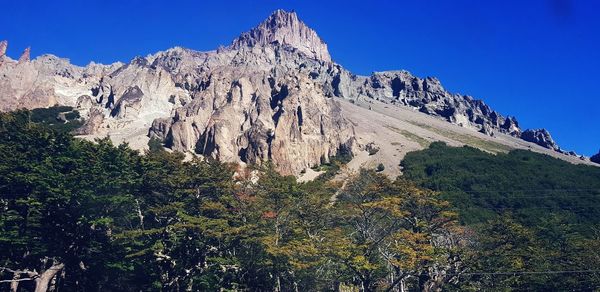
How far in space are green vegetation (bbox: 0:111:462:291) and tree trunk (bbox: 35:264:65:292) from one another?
0.07 m

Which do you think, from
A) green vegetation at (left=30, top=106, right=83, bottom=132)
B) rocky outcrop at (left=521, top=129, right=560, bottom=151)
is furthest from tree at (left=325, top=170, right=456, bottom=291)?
rocky outcrop at (left=521, top=129, right=560, bottom=151)

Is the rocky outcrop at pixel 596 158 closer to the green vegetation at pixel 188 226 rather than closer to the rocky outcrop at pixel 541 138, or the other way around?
the rocky outcrop at pixel 541 138

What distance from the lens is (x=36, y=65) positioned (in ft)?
447

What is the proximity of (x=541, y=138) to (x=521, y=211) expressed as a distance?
132858 millimetres

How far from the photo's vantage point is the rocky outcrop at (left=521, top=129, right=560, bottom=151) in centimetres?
18062

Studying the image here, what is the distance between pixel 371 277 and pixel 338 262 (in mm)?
2592

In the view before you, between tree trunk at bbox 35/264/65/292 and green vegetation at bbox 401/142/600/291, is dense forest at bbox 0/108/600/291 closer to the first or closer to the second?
tree trunk at bbox 35/264/65/292

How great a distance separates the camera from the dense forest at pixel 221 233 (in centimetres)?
3250

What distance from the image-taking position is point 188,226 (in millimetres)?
33031

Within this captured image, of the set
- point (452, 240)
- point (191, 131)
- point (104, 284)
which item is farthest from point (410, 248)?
point (191, 131)

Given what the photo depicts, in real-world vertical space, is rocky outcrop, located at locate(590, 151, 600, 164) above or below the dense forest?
above

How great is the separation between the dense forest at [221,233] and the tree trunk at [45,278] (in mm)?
61

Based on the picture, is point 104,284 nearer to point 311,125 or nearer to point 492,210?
point 492,210

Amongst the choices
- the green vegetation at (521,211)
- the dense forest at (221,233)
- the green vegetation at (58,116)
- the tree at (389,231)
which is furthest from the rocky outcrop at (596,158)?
the green vegetation at (58,116)
